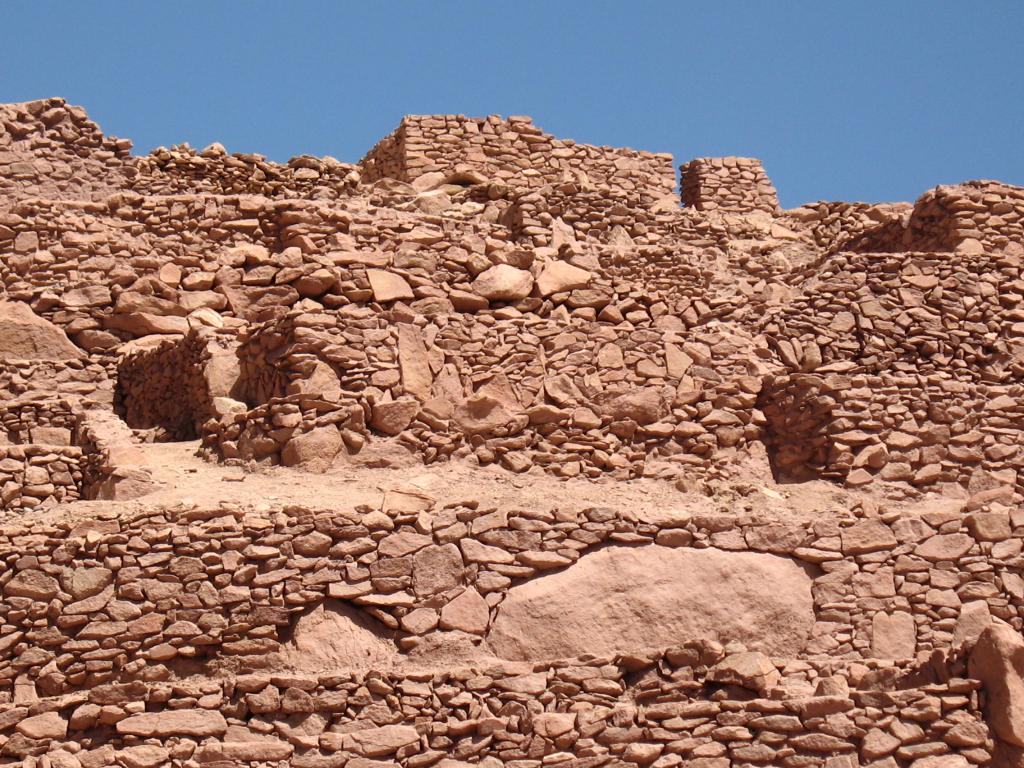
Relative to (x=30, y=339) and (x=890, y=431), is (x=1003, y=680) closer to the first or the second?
(x=890, y=431)

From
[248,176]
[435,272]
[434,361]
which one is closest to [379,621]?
[434,361]

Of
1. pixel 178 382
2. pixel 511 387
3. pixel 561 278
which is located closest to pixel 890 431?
pixel 561 278

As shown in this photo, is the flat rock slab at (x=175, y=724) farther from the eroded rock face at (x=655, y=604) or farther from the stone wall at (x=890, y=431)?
the stone wall at (x=890, y=431)

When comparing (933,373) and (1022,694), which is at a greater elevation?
(933,373)

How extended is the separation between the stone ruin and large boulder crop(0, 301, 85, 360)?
0.03m

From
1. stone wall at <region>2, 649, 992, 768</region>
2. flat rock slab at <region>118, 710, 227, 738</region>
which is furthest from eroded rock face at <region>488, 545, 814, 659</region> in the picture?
flat rock slab at <region>118, 710, 227, 738</region>

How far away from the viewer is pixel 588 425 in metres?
13.4

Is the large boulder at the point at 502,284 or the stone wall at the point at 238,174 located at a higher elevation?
the stone wall at the point at 238,174

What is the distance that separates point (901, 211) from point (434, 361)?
8.31 metres

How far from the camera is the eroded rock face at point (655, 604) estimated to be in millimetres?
11102

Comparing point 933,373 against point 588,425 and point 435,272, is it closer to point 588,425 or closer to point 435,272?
point 588,425

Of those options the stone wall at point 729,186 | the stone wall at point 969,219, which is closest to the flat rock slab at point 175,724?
the stone wall at point 969,219

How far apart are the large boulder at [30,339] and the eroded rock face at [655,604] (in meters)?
5.67

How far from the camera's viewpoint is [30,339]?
14664mm
